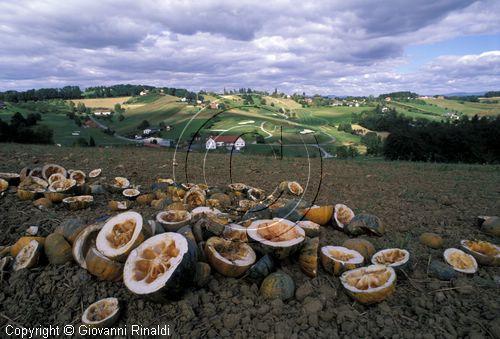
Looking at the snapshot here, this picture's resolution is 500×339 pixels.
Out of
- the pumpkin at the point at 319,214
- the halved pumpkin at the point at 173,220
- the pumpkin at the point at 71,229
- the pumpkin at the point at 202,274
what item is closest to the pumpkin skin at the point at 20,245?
the pumpkin at the point at 71,229

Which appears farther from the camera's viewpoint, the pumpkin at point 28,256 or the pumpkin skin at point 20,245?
the pumpkin skin at point 20,245

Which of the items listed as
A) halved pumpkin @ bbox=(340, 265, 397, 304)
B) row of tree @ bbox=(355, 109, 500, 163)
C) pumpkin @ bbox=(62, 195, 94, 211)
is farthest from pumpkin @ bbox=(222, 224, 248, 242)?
row of tree @ bbox=(355, 109, 500, 163)

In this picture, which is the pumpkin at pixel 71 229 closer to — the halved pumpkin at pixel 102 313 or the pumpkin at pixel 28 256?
the pumpkin at pixel 28 256

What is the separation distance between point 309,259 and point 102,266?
2.82 meters

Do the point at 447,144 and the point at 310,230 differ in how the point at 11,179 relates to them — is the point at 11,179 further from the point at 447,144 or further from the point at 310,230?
the point at 447,144

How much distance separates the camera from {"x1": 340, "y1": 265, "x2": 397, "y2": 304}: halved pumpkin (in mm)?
4039

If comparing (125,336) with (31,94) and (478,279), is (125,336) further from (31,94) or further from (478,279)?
(31,94)

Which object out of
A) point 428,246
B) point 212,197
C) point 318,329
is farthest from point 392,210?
point 318,329

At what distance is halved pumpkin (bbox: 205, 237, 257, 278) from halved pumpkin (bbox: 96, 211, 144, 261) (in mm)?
1007

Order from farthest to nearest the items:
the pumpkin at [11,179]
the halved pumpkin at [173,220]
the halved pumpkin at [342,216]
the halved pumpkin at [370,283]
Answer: the pumpkin at [11,179], the halved pumpkin at [342,216], the halved pumpkin at [173,220], the halved pumpkin at [370,283]

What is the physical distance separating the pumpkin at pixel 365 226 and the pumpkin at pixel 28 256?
5312mm

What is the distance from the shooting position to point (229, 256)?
465cm

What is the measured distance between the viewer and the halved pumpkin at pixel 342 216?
6527 mm

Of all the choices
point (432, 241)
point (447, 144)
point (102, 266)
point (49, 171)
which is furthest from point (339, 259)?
point (447, 144)
